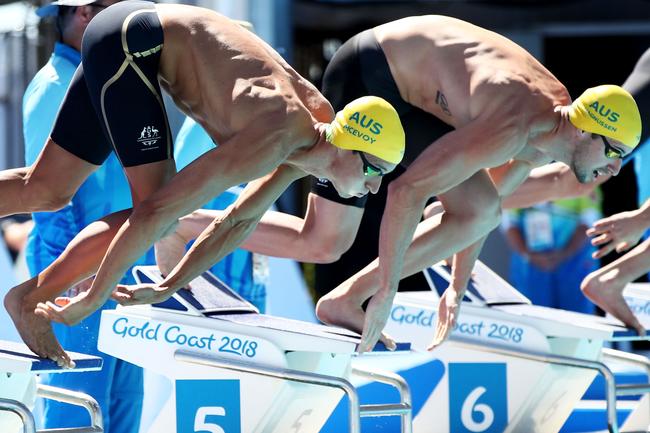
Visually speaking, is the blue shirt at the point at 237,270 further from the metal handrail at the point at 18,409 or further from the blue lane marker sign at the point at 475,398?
the metal handrail at the point at 18,409

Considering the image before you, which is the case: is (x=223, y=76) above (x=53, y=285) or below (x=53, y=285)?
above

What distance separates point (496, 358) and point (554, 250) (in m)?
3.62

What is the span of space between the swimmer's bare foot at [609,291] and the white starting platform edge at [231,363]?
170 centimetres

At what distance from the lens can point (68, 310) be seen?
461cm

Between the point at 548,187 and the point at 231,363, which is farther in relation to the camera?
the point at 548,187

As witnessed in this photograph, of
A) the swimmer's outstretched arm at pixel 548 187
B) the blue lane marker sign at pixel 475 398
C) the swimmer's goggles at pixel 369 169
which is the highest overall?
the swimmer's goggles at pixel 369 169

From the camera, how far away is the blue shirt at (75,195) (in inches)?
225

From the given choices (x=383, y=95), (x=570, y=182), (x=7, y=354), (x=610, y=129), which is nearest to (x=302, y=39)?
(x=570, y=182)

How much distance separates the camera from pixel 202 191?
4578 mm

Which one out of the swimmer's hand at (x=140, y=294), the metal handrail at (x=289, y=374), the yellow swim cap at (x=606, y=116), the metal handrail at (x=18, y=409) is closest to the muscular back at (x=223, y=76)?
the swimmer's hand at (x=140, y=294)

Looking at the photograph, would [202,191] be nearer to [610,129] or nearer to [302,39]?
[610,129]

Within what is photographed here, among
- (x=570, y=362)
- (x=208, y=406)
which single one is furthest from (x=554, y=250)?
(x=208, y=406)

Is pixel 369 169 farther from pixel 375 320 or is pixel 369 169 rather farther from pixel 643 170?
pixel 643 170

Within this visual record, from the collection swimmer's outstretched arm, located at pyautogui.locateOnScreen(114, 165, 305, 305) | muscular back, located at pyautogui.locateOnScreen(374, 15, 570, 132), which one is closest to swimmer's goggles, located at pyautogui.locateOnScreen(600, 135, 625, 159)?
muscular back, located at pyautogui.locateOnScreen(374, 15, 570, 132)
